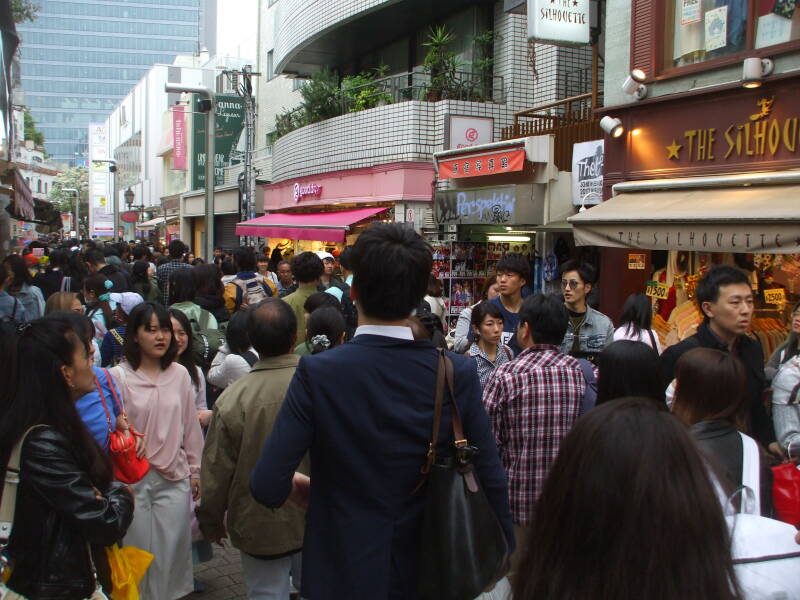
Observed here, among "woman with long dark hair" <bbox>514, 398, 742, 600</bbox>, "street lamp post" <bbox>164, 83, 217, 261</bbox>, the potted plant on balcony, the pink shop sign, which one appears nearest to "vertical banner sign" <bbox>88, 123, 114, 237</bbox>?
the pink shop sign

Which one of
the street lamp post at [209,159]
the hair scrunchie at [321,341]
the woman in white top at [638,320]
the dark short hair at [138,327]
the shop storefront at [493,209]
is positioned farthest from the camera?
the street lamp post at [209,159]

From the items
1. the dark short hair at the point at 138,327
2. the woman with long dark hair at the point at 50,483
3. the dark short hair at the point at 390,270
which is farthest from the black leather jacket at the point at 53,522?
the dark short hair at the point at 138,327

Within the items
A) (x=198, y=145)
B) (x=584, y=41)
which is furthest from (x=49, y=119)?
(x=584, y=41)

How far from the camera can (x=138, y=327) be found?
14.6 ft

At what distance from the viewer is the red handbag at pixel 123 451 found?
12.1 feet

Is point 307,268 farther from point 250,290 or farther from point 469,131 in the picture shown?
point 469,131

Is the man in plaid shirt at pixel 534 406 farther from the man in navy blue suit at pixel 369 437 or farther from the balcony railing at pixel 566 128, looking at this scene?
the balcony railing at pixel 566 128

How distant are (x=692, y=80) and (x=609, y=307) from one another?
341 centimetres

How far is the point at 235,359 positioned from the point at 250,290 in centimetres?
345

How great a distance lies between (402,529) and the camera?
2.50 metres

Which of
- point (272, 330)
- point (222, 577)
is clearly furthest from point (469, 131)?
point (272, 330)

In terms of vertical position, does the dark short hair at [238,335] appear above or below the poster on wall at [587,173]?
below

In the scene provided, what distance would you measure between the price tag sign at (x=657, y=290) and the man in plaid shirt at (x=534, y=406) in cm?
658

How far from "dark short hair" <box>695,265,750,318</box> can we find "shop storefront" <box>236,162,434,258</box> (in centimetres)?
→ 975
